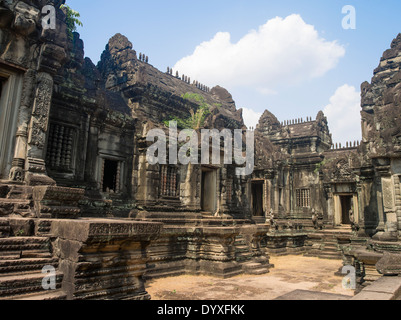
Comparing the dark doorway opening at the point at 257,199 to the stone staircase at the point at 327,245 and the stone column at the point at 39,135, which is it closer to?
the stone staircase at the point at 327,245

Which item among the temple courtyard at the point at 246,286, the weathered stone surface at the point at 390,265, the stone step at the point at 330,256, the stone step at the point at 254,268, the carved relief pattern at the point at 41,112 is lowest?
the stone step at the point at 330,256

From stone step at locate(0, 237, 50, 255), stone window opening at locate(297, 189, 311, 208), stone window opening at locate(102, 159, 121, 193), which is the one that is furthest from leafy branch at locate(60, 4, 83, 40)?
stone window opening at locate(297, 189, 311, 208)

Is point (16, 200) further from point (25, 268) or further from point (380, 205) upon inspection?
point (380, 205)

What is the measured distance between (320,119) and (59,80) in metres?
22.2

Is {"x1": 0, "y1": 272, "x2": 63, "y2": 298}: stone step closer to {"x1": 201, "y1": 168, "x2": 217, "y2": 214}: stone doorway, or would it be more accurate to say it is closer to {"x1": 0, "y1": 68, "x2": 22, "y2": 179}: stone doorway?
{"x1": 0, "y1": 68, "x2": 22, "y2": 179}: stone doorway

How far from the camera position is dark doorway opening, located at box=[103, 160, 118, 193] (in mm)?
11737

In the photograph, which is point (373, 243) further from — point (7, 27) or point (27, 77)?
point (7, 27)

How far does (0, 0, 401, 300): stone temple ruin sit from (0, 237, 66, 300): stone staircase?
2 cm

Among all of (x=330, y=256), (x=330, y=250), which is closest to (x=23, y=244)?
(x=330, y=256)

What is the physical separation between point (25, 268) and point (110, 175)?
7.72 metres

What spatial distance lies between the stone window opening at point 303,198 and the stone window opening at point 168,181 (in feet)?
44.8

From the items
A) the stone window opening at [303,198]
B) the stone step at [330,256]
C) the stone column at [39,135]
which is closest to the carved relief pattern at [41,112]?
the stone column at [39,135]

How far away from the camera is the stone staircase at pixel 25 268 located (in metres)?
3.96

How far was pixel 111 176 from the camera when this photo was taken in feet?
39.3
